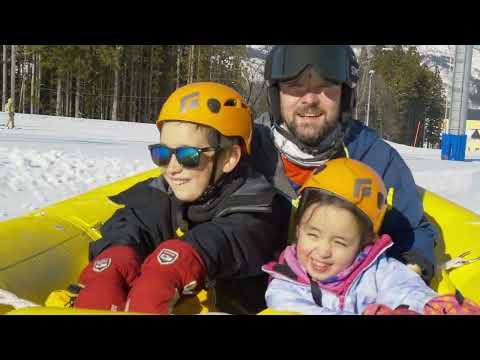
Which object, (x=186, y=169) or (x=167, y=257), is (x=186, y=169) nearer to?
(x=186, y=169)

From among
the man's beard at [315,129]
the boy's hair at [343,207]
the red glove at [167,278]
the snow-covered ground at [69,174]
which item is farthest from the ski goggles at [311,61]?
the snow-covered ground at [69,174]

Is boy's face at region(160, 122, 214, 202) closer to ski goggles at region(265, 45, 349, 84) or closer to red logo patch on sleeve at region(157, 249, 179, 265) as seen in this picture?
red logo patch on sleeve at region(157, 249, 179, 265)

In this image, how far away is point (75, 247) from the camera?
9.23 ft

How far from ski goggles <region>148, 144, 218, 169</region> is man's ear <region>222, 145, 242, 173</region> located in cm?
17

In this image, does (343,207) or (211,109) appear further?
(211,109)

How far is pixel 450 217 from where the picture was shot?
3455 millimetres

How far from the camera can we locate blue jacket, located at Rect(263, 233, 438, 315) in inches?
77.4

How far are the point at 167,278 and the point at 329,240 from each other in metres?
0.59

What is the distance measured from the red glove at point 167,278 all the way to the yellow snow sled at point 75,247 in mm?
192

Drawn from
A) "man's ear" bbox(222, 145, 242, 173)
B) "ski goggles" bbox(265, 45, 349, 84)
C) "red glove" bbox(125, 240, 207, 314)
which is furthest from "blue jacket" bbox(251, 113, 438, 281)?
"red glove" bbox(125, 240, 207, 314)

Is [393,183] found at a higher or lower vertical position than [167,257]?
higher

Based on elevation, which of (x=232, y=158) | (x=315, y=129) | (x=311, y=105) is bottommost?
(x=232, y=158)

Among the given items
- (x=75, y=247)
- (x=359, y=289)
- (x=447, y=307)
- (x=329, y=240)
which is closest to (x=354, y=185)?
(x=329, y=240)
